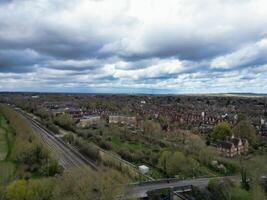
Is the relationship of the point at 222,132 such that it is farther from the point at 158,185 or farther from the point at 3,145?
the point at 3,145

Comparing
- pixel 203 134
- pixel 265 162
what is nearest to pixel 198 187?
pixel 265 162

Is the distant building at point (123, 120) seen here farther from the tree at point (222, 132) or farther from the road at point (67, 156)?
the road at point (67, 156)

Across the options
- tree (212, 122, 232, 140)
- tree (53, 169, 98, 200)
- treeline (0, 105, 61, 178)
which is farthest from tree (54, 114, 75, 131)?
tree (53, 169, 98, 200)

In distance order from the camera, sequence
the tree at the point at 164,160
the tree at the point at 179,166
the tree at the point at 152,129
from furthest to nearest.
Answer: the tree at the point at 152,129 < the tree at the point at 164,160 < the tree at the point at 179,166

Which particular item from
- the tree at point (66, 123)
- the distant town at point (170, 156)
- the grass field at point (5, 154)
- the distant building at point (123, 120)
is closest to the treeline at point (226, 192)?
the distant town at point (170, 156)

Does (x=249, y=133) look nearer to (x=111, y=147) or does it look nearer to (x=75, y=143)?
(x=111, y=147)

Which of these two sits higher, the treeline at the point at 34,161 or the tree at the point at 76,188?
the tree at the point at 76,188

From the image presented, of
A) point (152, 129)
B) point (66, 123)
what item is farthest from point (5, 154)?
point (66, 123)

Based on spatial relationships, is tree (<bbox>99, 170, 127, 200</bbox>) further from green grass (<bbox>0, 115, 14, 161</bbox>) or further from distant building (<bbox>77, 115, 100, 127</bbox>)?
distant building (<bbox>77, 115, 100, 127</bbox>)

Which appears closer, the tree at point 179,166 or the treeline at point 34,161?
the treeline at point 34,161
